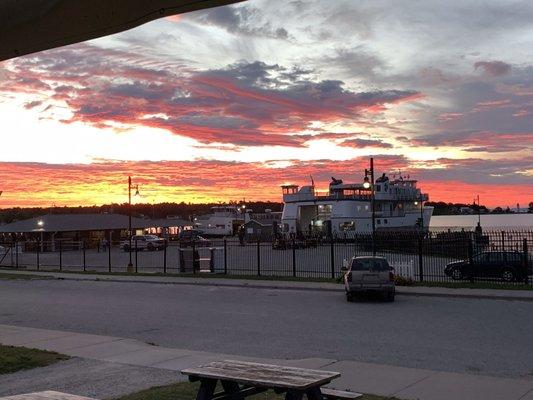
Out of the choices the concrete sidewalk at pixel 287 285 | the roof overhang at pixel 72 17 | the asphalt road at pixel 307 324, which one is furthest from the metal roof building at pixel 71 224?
the roof overhang at pixel 72 17

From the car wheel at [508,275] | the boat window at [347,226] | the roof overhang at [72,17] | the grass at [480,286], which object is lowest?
the grass at [480,286]

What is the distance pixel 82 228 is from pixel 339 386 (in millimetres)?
70876

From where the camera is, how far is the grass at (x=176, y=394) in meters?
7.76

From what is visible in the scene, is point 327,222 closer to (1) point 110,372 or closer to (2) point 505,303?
(2) point 505,303

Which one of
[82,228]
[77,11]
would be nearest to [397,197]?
[82,228]

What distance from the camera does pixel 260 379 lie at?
5.62 m

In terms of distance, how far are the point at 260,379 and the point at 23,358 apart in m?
6.70

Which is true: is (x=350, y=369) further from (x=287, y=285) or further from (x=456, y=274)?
(x=456, y=274)

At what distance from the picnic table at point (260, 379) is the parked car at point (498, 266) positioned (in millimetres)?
20760

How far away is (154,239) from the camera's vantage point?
69.3m

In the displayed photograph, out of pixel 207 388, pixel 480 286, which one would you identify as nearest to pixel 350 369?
pixel 207 388

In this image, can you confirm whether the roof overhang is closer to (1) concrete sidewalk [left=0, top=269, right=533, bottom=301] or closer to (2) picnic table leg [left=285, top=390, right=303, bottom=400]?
(2) picnic table leg [left=285, top=390, right=303, bottom=400]

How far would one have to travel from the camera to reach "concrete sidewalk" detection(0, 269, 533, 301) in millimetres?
20703

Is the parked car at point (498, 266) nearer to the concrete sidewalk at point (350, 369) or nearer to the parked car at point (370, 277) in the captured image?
the parked car at point (370, 277)
